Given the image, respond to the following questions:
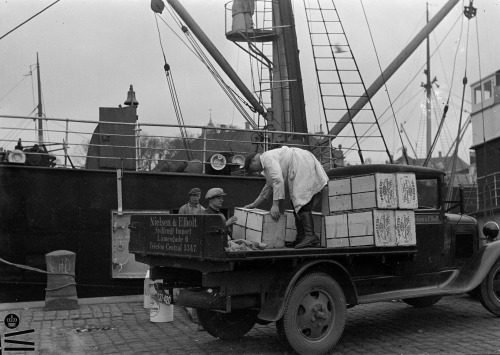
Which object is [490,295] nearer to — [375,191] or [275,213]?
[375,191]

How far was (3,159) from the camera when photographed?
1161 cm

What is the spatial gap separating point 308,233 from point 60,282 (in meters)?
4.79

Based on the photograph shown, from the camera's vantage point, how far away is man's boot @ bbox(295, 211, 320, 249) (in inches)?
270

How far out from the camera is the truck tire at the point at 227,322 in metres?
7.04

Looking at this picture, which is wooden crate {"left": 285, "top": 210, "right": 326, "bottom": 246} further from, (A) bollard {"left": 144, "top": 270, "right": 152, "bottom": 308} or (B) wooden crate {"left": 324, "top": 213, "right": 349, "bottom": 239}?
(A) bollard {"left": 144, "top": 270, "right": 152, "bottom": 308}

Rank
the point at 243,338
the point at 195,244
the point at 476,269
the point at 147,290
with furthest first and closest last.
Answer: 1. the point at 147,290
2. the point at 476,269
3. the point at 243,338
4. the point at 195,244

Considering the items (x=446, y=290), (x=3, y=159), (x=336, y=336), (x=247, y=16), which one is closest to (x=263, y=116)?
(x=247, y=16)

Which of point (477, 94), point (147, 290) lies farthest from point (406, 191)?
point (477, 94)

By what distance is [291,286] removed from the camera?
6.14m

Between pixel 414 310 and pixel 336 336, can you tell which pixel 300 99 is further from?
pixel 336 336

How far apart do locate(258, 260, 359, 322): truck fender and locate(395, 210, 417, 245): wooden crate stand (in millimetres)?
802

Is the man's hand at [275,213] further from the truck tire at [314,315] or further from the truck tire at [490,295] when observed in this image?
the truck tire at [490,295]

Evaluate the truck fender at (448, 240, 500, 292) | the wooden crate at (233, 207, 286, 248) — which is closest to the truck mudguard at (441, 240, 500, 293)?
the truck fender at (448, 240, 500, 292)

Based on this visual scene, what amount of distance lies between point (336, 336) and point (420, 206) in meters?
2.74
